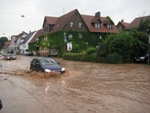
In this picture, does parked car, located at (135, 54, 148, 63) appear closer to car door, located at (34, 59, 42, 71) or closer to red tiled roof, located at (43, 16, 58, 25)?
car door, located at (34, 59, 42, 71)

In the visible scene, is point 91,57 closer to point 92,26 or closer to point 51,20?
point 92,26

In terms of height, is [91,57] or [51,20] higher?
[51,20]

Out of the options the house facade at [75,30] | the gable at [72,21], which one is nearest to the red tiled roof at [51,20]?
the house facade at [75,30]

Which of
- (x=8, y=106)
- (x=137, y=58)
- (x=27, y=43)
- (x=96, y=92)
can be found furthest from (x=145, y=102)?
(x=27, y=43)

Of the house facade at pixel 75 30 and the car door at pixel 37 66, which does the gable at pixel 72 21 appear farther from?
the car door at pixel 37 66

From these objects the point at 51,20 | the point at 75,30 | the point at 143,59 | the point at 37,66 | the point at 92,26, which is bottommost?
the point at 143,59

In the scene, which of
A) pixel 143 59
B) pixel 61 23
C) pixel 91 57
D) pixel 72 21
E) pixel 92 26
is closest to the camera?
pixel 143 59

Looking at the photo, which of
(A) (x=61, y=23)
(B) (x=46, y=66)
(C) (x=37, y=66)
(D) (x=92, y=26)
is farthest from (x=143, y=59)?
(A) (x=61, y=23)

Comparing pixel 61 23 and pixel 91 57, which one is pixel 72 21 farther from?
pixel 91 57

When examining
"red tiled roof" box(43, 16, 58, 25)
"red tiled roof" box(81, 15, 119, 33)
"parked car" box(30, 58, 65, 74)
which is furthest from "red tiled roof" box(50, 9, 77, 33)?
"parked car" box(30, 58, 65, 74)

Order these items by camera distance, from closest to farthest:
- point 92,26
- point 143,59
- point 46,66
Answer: point 46,66, point 143,59, point 92,26

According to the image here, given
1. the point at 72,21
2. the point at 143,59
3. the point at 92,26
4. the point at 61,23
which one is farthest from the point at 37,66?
the point at 92,26

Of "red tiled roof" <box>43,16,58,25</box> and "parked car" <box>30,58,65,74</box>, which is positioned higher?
"red tiled roof" <box>43,16,58,25</box>

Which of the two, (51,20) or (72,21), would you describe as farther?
(51,20)
